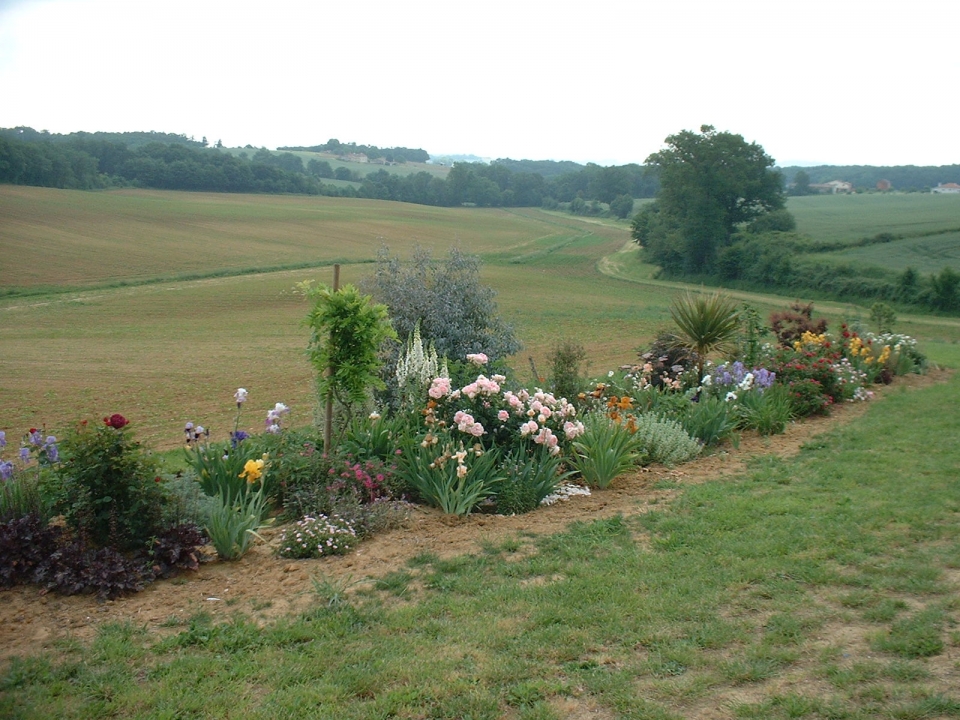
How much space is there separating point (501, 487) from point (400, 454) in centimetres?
100

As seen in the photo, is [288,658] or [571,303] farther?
[571,303]

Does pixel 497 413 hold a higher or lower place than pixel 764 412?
higher

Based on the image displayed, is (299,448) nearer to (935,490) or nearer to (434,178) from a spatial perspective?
(935,490)

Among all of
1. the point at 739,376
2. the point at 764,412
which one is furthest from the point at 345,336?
the point at 739,376

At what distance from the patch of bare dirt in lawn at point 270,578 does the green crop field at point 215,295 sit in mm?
4790

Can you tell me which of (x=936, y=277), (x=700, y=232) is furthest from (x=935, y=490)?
(x=700, y=232)

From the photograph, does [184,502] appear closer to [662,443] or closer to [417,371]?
[417,371]

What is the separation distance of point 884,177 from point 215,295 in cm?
12173

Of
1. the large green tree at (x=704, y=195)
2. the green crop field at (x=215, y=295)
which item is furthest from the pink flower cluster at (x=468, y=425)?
the large green tree at (x=704, y=195)

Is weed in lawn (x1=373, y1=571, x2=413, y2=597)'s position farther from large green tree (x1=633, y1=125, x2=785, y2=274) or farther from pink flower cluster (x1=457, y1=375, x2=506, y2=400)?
large green tree (x1=633, y1=125, x2=785, y2=274)

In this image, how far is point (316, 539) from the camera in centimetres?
605

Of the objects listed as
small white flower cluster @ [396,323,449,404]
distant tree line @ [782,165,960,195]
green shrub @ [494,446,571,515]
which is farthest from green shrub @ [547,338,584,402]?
distant tree line @ [782,165,960,195]

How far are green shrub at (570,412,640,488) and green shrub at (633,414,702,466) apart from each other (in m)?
0.44

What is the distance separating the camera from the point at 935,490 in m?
7.26
